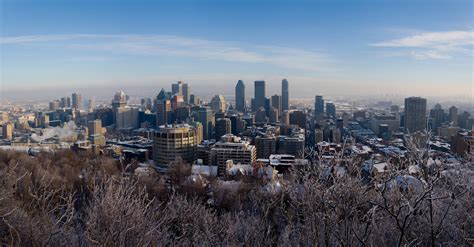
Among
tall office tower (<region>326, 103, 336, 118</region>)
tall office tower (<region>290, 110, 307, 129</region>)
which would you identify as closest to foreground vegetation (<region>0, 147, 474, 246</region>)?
tall office tower (<region>290, 110, 307, 129</region>)

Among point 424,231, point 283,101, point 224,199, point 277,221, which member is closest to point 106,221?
point 424,231

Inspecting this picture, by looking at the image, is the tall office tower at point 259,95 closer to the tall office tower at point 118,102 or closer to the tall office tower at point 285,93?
the tall office tower at point 285,93

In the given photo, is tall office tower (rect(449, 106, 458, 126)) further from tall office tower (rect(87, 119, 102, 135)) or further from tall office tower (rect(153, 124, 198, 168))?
tall office tower (rect(87, 119, 102, 135))

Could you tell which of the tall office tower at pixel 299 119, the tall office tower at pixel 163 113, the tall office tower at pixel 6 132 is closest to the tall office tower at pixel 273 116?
the tall office tower at pixel 299 119

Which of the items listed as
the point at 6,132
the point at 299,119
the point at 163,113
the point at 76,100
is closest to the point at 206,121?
the point at 163,113

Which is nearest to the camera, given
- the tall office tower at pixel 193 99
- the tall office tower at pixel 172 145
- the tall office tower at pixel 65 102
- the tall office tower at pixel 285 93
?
the tall office tower at pixel 172 145

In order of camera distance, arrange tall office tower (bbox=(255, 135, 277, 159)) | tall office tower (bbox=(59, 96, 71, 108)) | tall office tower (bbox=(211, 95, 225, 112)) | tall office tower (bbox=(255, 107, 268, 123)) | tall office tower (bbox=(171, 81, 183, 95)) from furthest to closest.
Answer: tall office tower (bbox=(171, 81, 183, 95)) < tall office tower (bbox=(59, 96, 71, 108)) < tall office tower (bbox=(211, 95, 225, 112)) < tall office tower (bbox=(255, 107, 268, 123)) < tall office tower (bbox=(255, 135, 277, 159))
